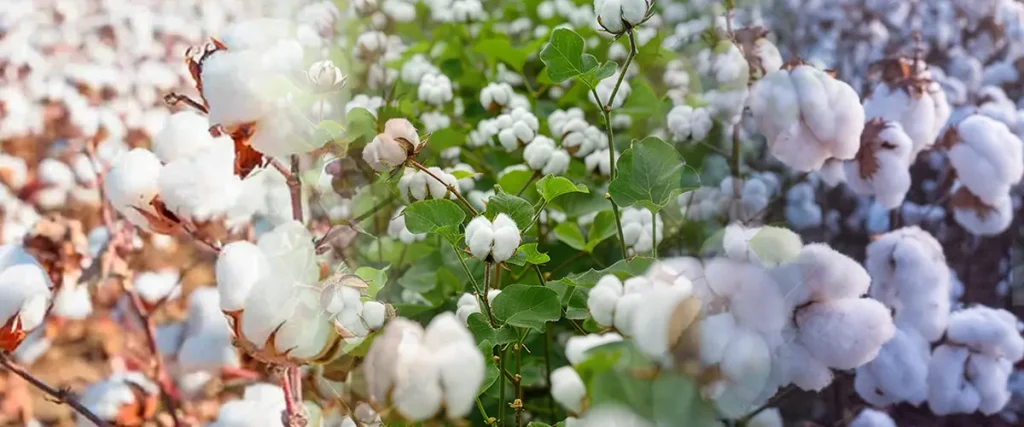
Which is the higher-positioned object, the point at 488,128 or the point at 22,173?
the point at 488,128

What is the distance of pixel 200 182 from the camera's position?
0.34 metres

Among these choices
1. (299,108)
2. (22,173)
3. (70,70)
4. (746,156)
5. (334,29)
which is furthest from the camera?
(70,70)

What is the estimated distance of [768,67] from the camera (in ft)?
1.71

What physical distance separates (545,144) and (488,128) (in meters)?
0.09

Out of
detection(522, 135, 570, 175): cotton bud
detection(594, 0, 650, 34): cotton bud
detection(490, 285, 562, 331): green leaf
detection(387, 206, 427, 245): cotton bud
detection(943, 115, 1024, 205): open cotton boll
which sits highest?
detection(594, 0, 650, 34): cotton bud

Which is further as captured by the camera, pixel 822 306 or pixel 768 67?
pixel 768 67

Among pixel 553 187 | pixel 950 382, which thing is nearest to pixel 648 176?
pixel 553 187

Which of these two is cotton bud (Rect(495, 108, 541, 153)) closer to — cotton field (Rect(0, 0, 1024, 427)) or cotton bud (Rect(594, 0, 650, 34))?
cotton field (Rect(0, 0, 1024, 427))

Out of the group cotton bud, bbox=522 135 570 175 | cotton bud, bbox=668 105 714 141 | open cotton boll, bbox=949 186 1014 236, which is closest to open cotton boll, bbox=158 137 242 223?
cotton bud, bbox=522 135 570 175

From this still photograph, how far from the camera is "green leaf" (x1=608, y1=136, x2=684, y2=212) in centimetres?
36

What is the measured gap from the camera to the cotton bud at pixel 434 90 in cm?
75

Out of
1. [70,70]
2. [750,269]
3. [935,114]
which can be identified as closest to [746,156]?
[935,114]

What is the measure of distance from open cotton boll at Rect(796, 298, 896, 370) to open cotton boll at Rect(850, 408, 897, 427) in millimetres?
348

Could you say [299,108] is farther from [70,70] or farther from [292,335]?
[70,70]
